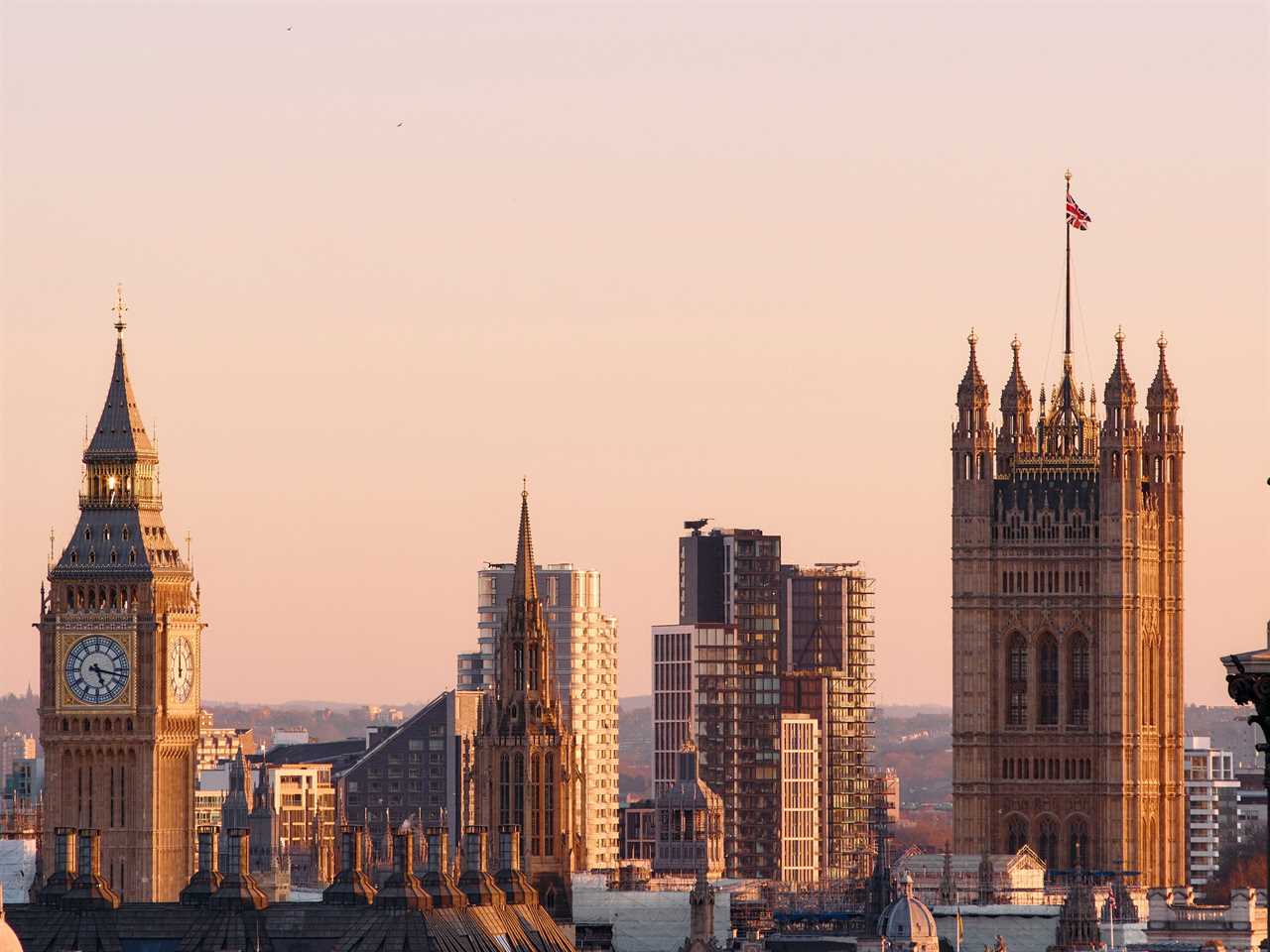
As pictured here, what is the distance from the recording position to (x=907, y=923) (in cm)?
19212

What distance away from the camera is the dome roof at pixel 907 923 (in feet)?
630

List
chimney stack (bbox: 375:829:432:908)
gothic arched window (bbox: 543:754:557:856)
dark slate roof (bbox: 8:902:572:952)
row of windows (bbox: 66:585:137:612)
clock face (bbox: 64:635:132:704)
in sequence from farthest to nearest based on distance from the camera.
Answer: gothic arched window (bbox: 543:754:557:856) → row of windows (bbox: 66:585:137:612) → clock face (bbox: 64:635:132:704) → chimney stack (bbox: 375:829:432:908) → dark slate roof (bbox: 8:902:572:952)

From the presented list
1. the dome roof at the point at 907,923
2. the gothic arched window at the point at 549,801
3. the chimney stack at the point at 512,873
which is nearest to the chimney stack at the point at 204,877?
the chimney stack at the point at 512,873

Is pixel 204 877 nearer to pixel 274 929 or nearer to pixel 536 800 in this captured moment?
pixel 274 929

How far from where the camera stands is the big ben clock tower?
529 ft

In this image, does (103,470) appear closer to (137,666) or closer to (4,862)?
(137,666)

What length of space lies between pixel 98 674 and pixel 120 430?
8768 mm

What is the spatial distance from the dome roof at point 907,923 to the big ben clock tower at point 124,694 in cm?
3677

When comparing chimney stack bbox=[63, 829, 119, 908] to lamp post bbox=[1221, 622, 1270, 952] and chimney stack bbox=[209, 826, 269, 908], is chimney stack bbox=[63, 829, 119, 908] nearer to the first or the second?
chimney stack bbox=[209, 826, 269, 908]

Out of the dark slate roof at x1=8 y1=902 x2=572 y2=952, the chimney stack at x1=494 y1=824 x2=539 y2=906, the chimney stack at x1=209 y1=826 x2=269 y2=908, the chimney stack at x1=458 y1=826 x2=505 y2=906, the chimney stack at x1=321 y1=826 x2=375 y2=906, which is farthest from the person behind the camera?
the chimney stack at x1=494 y1=824 x2=539 y2=906

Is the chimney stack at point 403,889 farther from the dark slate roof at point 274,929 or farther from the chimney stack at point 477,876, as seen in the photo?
the chimney stack at point 477,876

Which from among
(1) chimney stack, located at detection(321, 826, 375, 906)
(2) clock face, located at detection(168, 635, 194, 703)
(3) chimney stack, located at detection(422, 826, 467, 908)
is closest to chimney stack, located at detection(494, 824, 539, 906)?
(3) chimney stack, located at detection(422, 826, 467, 908)

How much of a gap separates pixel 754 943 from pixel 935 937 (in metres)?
6.78

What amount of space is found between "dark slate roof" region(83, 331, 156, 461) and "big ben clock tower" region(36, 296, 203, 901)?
154 centimetres
